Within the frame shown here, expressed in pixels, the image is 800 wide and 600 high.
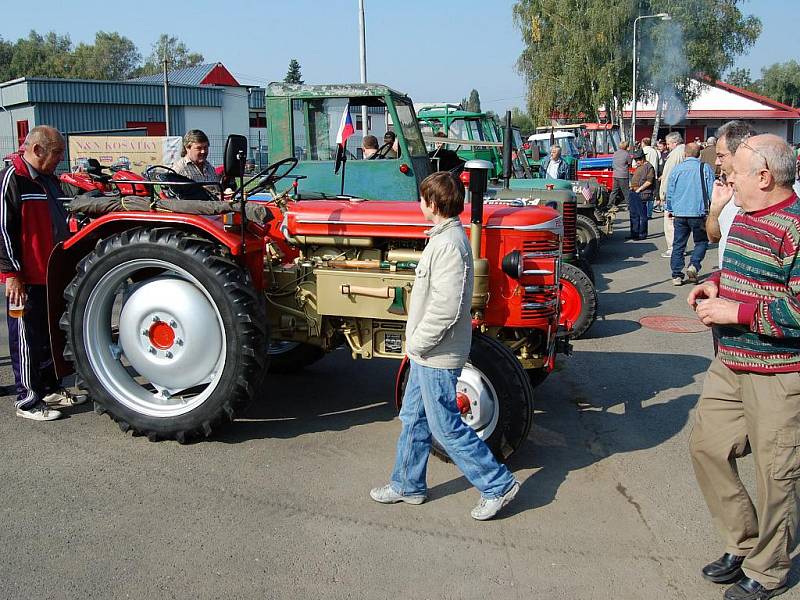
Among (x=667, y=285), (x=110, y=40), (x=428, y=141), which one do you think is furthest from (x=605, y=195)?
(x=110, y=40)

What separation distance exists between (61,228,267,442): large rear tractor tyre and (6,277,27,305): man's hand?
0.53 meters

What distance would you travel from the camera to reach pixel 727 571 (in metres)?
3.25

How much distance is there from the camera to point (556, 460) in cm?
452

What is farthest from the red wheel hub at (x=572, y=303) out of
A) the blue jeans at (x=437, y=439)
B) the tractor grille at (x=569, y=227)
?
the blue jeans at (x=437, y=439)

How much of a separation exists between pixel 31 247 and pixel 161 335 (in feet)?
3.80

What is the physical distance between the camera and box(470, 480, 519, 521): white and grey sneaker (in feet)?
12.3

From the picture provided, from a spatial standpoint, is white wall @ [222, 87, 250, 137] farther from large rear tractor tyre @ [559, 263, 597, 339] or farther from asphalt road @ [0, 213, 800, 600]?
asphalt road @ [0, 213, 800, 600]

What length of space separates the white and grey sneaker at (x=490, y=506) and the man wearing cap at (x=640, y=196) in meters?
12.1

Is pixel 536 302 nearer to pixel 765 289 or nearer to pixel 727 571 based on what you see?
pixel 765 289

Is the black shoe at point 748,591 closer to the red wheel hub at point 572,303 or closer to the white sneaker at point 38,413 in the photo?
the white sneaker at point 38,413

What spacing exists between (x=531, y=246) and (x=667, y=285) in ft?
21.4

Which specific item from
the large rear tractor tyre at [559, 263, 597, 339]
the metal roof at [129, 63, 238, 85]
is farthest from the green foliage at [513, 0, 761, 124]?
the large rear tractor tyre at [559, 263, 597, 339]

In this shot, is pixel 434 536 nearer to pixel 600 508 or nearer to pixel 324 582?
pixel 324 582

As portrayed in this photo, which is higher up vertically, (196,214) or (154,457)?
(196,214)
